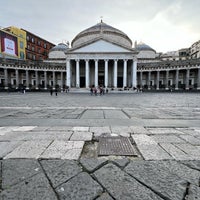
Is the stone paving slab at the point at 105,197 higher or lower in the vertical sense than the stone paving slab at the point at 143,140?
higher

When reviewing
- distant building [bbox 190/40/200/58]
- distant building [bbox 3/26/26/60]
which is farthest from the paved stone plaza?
distant building [bbox 190/40/200/58]

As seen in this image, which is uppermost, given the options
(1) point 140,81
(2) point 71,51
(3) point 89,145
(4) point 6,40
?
(4) point 6,40

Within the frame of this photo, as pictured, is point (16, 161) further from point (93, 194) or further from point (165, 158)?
point (165, 158)

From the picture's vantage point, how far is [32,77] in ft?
154

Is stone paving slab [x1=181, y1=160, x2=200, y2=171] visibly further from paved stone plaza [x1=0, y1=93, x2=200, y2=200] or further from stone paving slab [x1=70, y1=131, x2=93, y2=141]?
stone paving slab [x1=70, y1=131, x2=93, y2=141]

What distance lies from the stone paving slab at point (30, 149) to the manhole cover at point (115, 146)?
1087 mm

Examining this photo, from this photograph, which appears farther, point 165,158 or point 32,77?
point 32,77

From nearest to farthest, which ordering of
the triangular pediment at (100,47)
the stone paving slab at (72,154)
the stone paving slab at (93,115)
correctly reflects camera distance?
1. the stone paving slab at (72,154)
2. the stone paving slab at (93,115)
3. the triangular pediment at (100,47)

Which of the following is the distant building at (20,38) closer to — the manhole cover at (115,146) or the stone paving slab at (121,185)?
the manhole cover at (115,146)

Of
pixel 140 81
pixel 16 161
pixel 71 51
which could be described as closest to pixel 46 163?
pixel 16 161

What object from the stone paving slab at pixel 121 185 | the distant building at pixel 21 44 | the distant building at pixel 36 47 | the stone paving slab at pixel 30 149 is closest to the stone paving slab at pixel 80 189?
the stone paving slab at pixel 121 185

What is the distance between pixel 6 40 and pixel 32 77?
42.1 ft

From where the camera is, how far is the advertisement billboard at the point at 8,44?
39.7 m

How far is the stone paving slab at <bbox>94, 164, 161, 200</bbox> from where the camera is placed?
4.66 ft
